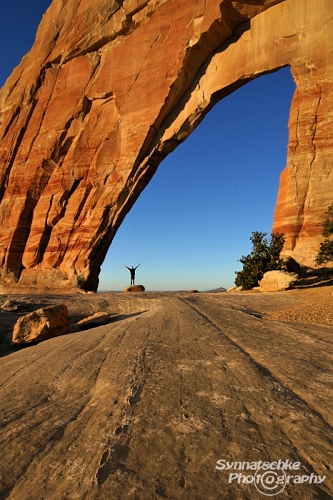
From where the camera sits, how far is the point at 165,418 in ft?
7.70

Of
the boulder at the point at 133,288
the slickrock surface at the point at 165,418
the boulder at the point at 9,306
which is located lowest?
the slickrock surface at the point at 165,418

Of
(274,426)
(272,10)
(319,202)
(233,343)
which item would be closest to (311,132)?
(319,202)

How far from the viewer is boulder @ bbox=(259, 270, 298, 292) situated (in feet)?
44.9

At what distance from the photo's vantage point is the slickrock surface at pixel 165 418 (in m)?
1.73

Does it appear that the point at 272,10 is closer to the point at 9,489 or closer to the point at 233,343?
the point at 233,343

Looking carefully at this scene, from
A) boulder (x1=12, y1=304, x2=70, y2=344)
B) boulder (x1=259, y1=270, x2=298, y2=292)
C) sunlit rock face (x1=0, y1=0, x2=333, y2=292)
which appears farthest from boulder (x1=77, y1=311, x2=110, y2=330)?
Result: sunlit rock face (x1=0, y1=0, x2=333, y2=292)

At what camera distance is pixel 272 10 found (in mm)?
20000

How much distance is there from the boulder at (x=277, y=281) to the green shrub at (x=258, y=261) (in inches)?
76.0

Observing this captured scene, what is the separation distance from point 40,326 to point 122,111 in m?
19.4

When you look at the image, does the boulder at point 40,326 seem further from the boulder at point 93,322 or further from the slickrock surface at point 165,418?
the slickrock surface at point 165,418

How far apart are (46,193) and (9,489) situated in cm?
2508

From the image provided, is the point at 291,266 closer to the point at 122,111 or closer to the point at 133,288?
the point at 133,288

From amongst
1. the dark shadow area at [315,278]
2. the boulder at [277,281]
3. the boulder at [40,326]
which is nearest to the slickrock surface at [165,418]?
the boulder at [40,326]

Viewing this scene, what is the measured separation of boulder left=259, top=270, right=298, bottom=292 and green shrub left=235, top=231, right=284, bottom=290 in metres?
1.93
